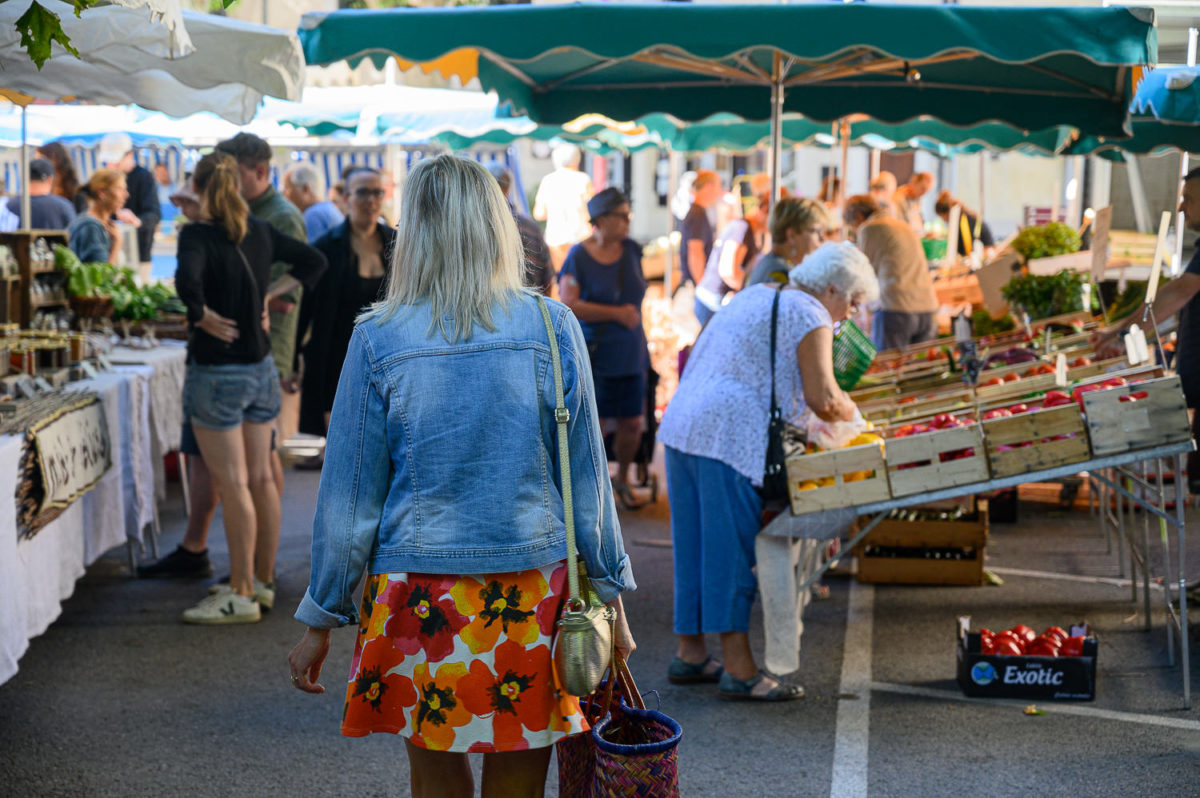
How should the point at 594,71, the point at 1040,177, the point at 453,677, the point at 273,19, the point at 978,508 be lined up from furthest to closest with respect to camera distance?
the point at 1040,177, the point at 273,19, the point at 594,71, the point at 978,508, the point at 453,677

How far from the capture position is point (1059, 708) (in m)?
4.67

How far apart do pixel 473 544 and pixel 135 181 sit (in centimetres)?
1230

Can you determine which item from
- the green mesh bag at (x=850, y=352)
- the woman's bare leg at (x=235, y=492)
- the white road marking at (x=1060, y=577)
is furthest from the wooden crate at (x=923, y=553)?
the woman's bare leg at (x=235, y=492)

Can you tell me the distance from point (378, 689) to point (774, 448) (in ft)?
7.52

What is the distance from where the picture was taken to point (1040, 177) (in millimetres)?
31422

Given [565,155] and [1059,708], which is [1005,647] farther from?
[565,155]

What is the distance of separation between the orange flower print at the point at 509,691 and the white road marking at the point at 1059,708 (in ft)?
7.63

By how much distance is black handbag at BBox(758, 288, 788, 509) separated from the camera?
14.8 ft

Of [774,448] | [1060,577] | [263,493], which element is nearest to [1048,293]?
[1060,577]

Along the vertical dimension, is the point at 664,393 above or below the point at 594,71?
below

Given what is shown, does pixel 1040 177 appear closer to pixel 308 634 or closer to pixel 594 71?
pixel 594 71

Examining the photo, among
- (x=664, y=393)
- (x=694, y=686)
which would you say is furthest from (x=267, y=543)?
(x=664, y=393)

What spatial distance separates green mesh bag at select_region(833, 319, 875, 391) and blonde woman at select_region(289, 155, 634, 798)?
292cm

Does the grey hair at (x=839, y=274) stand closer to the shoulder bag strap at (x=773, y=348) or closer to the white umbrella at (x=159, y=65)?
the shoulder bag strap at (x=773, y=348)
